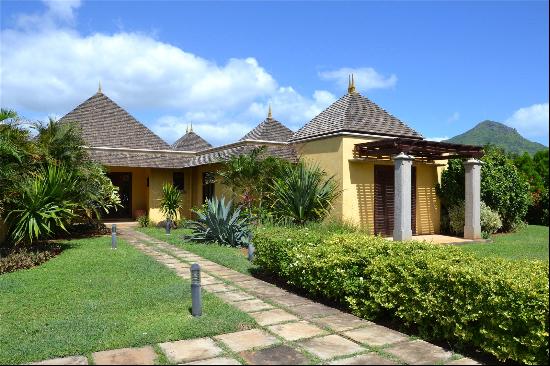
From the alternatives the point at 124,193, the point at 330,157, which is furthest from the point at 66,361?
the point at 124,193

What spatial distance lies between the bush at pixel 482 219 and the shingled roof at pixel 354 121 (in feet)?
9.38

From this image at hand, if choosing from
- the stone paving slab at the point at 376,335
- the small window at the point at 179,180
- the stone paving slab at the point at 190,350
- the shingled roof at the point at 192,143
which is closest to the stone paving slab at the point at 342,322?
the stone paving slab at the point at 376,335

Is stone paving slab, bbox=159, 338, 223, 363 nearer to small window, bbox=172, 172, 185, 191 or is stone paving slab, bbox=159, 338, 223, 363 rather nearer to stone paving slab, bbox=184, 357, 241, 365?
stone paving slab, bbox=184, 357, 241, 365

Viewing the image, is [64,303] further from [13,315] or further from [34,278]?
[34,278]

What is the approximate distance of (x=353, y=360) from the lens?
4.34 meters

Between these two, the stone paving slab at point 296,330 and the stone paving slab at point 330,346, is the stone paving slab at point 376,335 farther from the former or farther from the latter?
the stone paving slab at point 296,330

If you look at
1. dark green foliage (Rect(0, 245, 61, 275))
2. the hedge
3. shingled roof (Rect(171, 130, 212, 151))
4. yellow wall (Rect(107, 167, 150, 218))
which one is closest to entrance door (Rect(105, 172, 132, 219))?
yellow wall (Rect(107, 167, 150, 218))

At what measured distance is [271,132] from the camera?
67.2ft

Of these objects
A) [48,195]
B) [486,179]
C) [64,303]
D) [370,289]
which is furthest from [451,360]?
[486,179]

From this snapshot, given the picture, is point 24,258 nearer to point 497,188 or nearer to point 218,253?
point 218,253

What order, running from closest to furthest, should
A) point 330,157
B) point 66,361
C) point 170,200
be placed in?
point 66,361 < point 330,157 < point 170,200

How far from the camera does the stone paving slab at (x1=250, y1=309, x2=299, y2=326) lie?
567 centimetres

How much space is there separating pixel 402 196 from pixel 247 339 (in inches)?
338

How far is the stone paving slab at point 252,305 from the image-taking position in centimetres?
624
